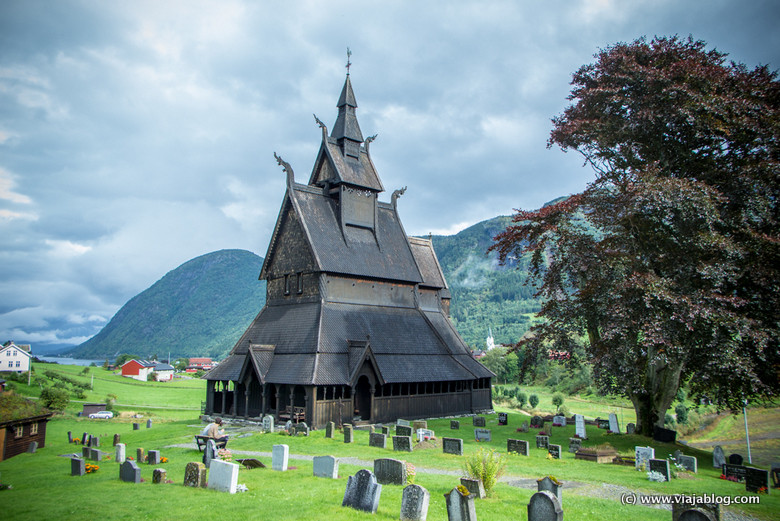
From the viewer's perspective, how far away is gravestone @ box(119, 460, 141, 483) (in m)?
15.9

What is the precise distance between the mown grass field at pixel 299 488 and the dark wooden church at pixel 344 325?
15.6ft

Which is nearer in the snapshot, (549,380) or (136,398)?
(136,398)

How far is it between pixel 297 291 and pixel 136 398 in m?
44.7

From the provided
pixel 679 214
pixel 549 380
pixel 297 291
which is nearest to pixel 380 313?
pixel 297 291

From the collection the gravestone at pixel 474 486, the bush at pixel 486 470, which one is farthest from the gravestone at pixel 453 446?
the gravestone at pixel 474 486

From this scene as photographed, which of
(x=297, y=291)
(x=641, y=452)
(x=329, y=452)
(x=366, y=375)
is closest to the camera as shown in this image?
(x=641, y=452)

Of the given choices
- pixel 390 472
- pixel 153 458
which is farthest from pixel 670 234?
pixel 153 458

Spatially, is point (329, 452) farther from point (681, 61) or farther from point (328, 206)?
point (681, 61)

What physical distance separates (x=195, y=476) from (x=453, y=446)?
37.0 feet

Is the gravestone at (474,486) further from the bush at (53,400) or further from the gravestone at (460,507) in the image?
the bush at (53,400)

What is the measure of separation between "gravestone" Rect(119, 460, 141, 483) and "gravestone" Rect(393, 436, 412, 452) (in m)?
10.8

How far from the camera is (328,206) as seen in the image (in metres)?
39.9

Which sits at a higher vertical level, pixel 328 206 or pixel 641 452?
pixel 328 206

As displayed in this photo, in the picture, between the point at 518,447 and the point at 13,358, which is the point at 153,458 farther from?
the point at 13,358
